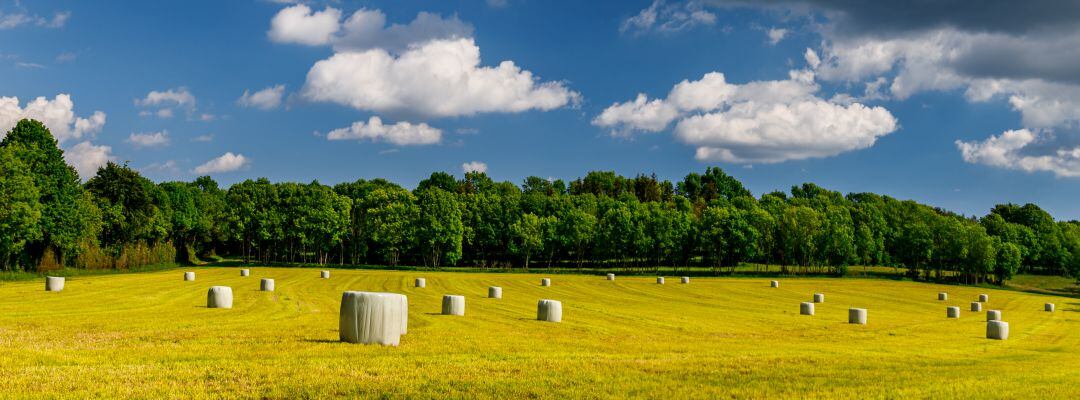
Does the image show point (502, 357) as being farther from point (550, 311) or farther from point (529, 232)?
point (529, 232)

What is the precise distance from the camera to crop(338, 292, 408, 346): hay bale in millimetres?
18109

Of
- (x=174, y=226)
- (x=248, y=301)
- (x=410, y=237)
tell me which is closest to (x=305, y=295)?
(x=248, y=301)

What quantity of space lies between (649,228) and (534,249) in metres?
21.6

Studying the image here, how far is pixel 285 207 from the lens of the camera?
12206 centimetres

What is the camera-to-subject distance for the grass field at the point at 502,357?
12.9m

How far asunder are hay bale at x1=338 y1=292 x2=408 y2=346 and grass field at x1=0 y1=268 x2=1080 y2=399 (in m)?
0.63

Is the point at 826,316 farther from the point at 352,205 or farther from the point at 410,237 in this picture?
the point at 352,205

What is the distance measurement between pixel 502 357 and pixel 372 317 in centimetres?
376

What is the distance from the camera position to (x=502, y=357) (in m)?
17.1

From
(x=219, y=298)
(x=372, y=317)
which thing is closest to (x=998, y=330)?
(x=372, y=317)

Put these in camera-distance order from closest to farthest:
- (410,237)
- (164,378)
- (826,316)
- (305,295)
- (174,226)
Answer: (164,378) → (826,316) → (305,295) → (410,237) → (174,226)

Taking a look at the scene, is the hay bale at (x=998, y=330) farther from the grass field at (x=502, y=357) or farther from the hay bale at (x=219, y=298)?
the hay bale at (x=219, y=298)

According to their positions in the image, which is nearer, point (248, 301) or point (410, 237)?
point (248, 301)

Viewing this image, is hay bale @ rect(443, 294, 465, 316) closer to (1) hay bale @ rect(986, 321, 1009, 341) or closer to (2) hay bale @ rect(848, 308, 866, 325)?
(2) hay bale @ rect(848, 308, 866, 325)
